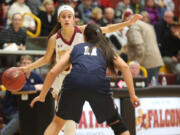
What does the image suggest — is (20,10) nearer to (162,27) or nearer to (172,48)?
(162,27)

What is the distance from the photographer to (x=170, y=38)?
11.9 meters

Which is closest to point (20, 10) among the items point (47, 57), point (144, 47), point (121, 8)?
point (144, 47)

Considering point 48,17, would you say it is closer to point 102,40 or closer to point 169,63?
point 169,63

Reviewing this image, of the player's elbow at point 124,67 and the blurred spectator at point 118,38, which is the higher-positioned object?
the blurred spectator at point 118,38

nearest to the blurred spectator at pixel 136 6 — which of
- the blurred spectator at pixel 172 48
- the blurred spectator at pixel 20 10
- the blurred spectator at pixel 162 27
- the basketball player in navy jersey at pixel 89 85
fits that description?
the blurred spectator at pixel 162 27

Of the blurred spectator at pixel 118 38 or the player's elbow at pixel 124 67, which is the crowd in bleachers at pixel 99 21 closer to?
the blurred spectator at pixel 118 38

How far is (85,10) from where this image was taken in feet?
40.4

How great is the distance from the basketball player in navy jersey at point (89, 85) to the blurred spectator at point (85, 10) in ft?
22.9

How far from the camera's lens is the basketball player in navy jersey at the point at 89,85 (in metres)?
4.82

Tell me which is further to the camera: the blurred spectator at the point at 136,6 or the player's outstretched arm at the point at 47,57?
the blurred spectator at the point at 136,6

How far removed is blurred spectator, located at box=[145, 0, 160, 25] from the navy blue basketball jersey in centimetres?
847

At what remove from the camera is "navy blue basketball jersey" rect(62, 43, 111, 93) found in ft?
15.8

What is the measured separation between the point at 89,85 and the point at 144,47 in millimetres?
5462

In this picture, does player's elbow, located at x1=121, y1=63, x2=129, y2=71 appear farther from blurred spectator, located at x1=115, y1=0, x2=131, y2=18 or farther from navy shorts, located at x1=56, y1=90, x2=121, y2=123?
blurred spectator, located at x1=115, y1=0, x2=131, y2=18
